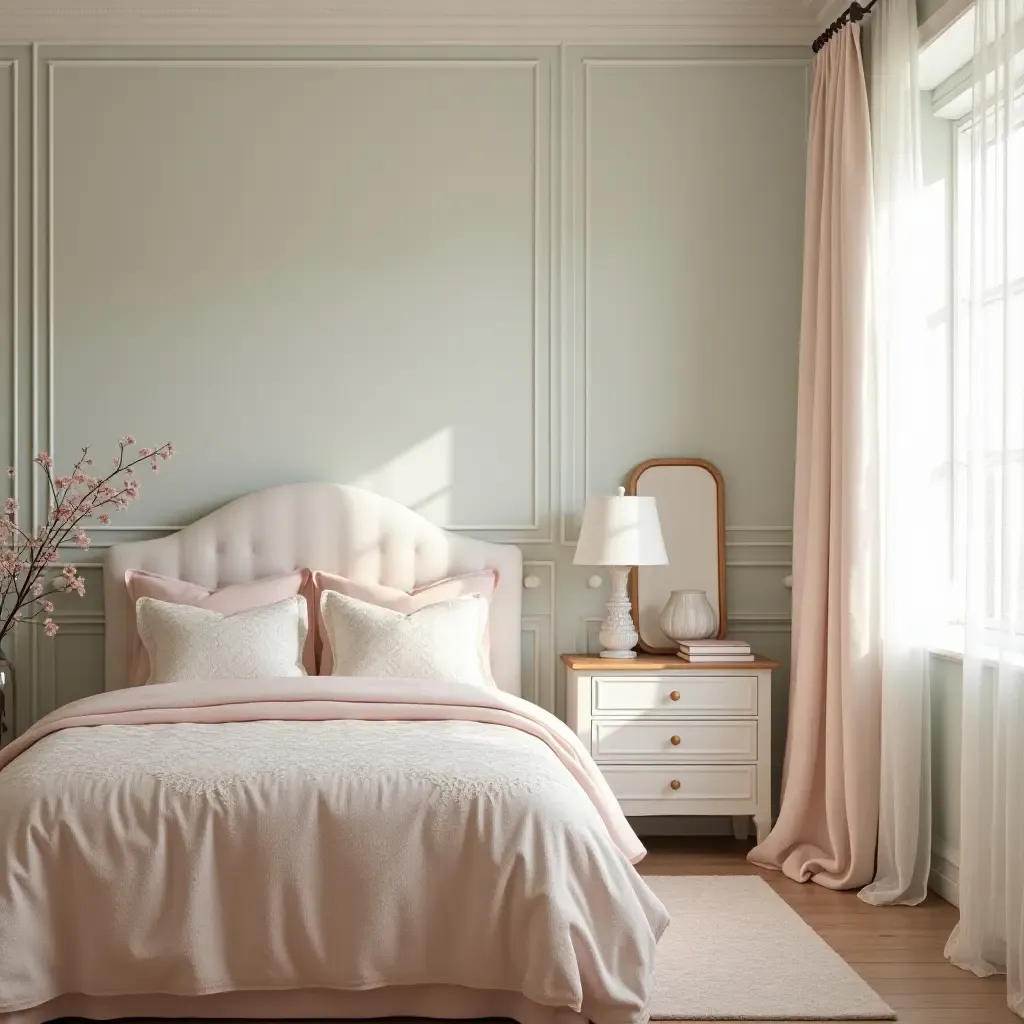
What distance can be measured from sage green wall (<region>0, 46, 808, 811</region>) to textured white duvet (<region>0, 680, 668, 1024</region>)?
1.91m

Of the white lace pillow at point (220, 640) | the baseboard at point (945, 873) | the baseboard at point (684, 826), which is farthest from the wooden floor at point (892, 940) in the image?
the white lace pillow at point (220, 640)

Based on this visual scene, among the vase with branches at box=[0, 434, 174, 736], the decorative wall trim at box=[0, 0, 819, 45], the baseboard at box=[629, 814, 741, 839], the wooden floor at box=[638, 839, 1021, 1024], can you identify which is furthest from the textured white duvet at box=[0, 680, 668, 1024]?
the decorative wall trim at box=[0, 0, 819, 45]

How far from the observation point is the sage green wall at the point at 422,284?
4539mm

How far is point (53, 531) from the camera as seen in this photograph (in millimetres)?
4141

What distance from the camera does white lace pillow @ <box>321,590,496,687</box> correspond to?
12.9 feet

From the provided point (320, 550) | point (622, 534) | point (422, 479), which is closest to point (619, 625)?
point (622, 534)

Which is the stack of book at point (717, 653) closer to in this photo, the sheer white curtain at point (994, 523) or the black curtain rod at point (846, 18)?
the sheer white curtain at point (994, 523)

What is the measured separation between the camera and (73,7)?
14.7 feet

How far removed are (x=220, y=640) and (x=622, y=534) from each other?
4.67ft

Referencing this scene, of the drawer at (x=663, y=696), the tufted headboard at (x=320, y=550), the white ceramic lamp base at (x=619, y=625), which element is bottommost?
the drawer at (x=663, y=696)

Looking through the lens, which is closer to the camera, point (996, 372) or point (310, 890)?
point (310, 890)

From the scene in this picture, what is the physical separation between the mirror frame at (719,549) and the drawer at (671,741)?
421 mm

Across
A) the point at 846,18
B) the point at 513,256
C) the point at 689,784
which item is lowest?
the point at 689,784

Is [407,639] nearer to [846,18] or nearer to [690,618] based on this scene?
[690,618]
